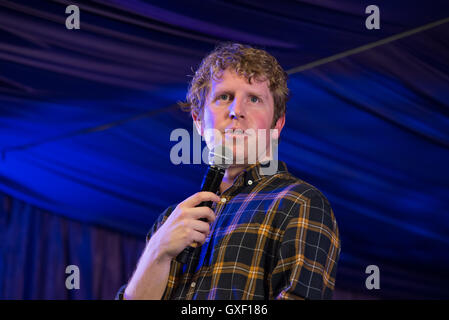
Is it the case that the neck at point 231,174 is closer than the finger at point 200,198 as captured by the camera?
No

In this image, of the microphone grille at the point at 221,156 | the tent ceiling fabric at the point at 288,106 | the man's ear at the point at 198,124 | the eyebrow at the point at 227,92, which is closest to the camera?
the microphone grille at the point at 221,156

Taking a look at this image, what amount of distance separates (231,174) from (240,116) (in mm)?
185

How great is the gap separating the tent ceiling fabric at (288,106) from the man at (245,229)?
874mm

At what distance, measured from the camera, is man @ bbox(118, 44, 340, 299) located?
3.45 ft

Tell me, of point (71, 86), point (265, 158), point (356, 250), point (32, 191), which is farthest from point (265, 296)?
point (32, 191)

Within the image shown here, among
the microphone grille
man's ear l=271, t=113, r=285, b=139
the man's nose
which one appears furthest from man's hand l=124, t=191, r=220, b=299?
man's ear l=271, t=113, r=285, b=139

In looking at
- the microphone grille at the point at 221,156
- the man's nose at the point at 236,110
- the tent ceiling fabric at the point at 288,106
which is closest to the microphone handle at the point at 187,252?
the microphone grille at the point at 221,156

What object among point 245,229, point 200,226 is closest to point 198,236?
point 200,226

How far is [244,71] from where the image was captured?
1404 mm

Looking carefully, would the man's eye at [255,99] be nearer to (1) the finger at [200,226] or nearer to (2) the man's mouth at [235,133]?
(2) the man's mouth at [235,133]

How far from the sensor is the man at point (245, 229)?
3.45ft

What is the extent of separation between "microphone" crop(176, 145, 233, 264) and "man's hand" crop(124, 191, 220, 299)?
2 cm

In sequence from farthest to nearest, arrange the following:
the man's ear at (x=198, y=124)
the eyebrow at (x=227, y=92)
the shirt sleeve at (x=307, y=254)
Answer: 1. the man's ear at (x=198, y=124)
2. the eyebrow at (x=227, y=92)
3. the shirt sleeve at (x=307, y=254)

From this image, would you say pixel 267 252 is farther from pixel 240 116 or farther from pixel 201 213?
pixel 240 116
